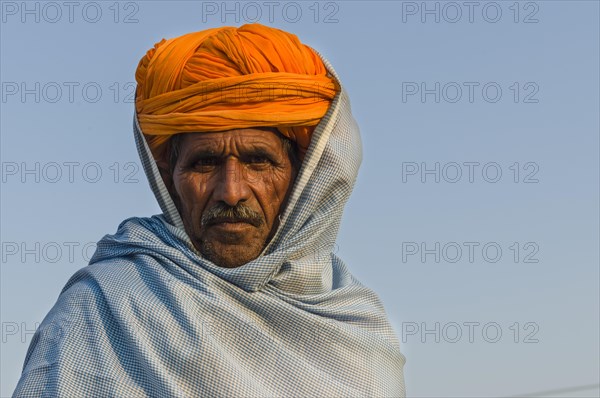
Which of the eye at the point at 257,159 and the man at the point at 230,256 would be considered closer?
the man at the point at 230,256

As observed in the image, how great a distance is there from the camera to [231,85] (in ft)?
15.8

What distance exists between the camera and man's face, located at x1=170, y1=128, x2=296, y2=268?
4.78 metres

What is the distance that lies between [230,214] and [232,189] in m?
0.10

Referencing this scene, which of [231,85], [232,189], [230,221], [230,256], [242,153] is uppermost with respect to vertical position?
[231,85]

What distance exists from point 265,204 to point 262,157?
0.20m

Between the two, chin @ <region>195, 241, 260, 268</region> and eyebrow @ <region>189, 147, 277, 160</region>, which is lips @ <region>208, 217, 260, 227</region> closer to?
chin @ <region>195, 241, 260, 268</region>

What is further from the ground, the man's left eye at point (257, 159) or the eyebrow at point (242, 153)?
the eyebrow at point (242, 153)

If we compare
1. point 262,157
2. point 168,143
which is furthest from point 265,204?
point 168,143

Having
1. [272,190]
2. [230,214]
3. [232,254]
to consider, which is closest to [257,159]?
[272,190]

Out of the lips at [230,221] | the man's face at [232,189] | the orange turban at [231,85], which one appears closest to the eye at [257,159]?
the man's face at [232,189]

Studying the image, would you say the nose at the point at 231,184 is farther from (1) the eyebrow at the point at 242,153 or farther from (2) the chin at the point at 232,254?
(2) the chin at the point at 232,254

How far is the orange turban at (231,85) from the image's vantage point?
4.82 m

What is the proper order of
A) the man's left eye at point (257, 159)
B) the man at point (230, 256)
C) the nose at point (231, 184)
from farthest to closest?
the man's left eye at point (257, 159)
the nose at point (231, 184)
the man at point (230, 256)

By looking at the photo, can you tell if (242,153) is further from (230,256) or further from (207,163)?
(230,256)
